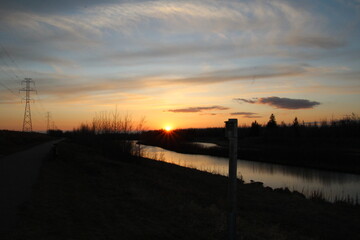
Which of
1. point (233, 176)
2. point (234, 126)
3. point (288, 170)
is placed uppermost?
point (234, 126)

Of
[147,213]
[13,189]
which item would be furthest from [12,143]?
[147,213]

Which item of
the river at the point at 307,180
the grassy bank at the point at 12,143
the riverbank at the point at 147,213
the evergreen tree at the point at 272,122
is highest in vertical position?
→ the evergreen tree at the point at 272,122

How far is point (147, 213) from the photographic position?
29.2 feet

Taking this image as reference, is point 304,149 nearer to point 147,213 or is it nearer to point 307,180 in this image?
point 307,180

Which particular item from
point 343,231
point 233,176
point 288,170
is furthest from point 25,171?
point 288,170

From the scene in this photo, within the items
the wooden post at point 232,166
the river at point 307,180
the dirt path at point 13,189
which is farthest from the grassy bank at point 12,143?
the wooden post at point 232,166

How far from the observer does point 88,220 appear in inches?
303

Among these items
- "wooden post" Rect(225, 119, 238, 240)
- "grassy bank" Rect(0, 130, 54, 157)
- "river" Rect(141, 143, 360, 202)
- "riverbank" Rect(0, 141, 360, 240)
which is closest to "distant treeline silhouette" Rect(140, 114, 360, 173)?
"river" Rect(141, 143, 360, 202)

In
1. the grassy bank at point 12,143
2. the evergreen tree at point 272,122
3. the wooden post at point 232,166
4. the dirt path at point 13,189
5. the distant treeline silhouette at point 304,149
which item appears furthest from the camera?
the evergreen tree at point 272,122

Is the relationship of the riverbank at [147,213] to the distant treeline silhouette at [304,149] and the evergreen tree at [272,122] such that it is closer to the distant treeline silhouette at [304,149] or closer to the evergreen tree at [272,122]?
the distant treeline silhouette at [304,149]

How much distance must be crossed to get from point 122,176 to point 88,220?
8.23 m

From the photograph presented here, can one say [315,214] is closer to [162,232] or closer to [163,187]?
[163,187]

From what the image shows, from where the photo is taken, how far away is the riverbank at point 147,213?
7.11 m

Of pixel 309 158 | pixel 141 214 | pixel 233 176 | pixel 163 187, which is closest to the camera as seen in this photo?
pixel 233 176
